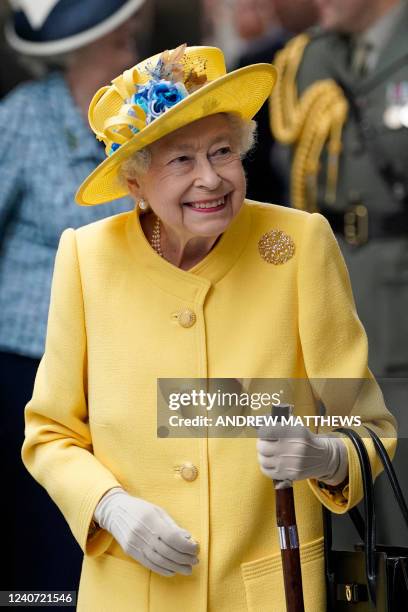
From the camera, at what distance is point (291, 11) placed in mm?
3846

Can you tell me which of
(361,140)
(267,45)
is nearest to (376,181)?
(361,140)

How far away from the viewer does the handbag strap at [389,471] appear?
210 cm

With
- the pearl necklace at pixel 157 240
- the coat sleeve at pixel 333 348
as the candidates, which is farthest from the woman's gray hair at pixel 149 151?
the coat sleeve at pixel 333 348

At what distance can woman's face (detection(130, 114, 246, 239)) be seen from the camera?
2199 mm

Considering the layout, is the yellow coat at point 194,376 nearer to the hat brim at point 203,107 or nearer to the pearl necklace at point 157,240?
the pearl necklace at point 157,240

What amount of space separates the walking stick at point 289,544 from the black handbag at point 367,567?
135mm

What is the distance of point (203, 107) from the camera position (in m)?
2.17

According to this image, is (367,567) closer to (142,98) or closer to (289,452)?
(289,452)

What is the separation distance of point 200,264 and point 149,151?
25 cm

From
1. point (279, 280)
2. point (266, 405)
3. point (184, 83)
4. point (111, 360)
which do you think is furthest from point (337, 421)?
point (184, 83)

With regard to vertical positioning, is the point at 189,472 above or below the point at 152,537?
above

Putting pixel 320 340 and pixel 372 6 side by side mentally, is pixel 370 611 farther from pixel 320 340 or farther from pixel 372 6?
pixel 372 6

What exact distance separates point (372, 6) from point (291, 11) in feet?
0.88

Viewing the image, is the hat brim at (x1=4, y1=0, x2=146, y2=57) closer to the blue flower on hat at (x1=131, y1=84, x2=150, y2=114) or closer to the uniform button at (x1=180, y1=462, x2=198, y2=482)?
the blue flower on hat at (x1=131, y1=84, x2=150, y2=114)
